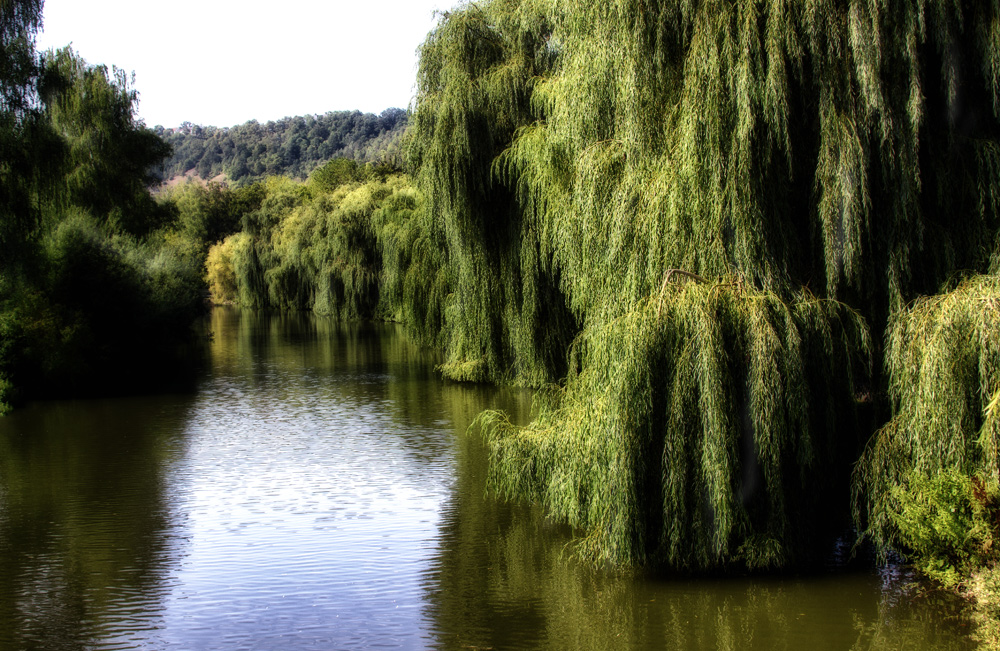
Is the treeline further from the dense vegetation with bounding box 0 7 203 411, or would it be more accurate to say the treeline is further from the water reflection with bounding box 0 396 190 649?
the dense vegetation with bounding box 0 7 203 411

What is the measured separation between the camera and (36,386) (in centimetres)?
2031

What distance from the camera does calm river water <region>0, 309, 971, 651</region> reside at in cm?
675

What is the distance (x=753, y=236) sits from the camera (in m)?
7.26

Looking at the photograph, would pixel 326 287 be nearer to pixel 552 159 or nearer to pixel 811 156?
pixel 552 159

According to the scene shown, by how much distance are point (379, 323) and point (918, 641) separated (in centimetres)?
3459

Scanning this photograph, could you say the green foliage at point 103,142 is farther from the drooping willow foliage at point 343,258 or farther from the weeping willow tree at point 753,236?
the weeping willow tree at point 753,236

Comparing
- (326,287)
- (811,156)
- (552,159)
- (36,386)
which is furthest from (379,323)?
(811,156)

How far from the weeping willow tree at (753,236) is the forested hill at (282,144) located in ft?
391

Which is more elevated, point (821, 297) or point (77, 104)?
point (77, 104)

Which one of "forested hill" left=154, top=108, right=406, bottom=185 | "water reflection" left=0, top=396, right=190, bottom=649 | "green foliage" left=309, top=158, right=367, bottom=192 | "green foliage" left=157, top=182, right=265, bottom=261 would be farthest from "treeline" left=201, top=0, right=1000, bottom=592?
"forested hill" left=154, top=108, right=406, bottom=185

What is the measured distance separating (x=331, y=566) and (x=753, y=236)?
16.5ft

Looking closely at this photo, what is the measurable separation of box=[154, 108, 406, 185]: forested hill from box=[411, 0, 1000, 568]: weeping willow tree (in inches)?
4687

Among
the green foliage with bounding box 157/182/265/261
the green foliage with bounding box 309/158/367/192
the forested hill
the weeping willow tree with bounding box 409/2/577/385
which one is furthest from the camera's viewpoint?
the forested hill

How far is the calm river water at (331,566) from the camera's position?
675 centimetres
